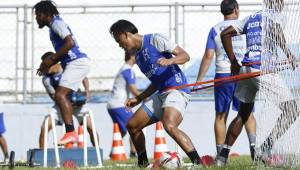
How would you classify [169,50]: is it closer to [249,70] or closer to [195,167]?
[249,70]

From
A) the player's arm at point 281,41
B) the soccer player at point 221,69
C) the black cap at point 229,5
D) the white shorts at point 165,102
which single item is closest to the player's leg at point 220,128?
the soccer player at point 221,69

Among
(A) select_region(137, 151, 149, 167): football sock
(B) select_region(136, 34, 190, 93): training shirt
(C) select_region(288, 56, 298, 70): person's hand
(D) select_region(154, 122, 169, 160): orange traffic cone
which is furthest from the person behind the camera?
(D) select_region(154, 122, 169, 160): orange traffic cone

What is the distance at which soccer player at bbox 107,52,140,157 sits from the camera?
1773 cm

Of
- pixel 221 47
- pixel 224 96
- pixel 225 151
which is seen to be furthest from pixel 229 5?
pixel 225 151

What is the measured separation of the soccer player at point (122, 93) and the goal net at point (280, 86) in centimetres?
684

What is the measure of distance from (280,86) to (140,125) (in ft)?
5.87

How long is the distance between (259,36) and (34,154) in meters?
3.41

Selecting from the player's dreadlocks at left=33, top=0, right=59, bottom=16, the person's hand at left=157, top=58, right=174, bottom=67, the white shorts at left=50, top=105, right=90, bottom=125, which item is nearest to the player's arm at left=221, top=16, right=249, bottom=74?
the person's hand at left=157, top=58, right=174, bottom=67

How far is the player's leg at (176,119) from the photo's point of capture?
36.3 feet

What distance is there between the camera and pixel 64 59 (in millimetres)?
13562

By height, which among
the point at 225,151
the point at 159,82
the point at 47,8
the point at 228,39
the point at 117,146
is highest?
the point at 47,8

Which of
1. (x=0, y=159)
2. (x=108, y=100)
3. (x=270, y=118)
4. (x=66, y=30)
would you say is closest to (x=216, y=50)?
(x=66, y=30)

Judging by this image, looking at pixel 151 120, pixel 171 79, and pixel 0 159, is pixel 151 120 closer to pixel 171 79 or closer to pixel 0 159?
pixel 171 79

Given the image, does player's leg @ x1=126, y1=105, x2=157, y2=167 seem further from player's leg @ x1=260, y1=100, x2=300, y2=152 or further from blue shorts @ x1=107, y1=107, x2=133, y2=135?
blue shorts @ x1=107, y1=107, x2=133, y2=135
